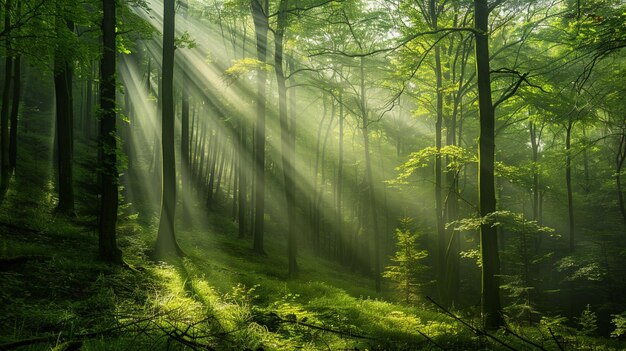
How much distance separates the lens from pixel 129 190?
2411 centimetres

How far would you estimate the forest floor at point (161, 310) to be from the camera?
3.32 metres

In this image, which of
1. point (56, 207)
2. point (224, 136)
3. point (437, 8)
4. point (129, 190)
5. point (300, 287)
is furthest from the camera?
point (224, 136)

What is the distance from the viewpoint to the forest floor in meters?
3.32

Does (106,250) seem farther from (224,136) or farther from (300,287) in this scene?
(224,136)

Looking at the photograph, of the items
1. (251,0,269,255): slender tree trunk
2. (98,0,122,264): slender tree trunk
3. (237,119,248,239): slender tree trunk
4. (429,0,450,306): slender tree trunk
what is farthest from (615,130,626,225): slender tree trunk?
(237,119,248,239): slender tree trunk

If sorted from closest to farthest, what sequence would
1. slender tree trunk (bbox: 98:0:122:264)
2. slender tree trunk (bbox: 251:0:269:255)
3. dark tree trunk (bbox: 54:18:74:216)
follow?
slender tree trunk (bbox: 98:0:122:264) < dark tree trunk (bbox: 54:18:74:216) < slender tree trunk (bbox: 251:0:269:255)

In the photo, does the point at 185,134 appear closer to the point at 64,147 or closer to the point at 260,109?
the point at 260,109

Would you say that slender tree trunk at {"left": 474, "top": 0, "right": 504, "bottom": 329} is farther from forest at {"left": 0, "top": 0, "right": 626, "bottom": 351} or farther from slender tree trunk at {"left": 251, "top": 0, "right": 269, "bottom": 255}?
slender tree trunk at {"left": 251, "top": 0, "right": 269, "bottom": 255}

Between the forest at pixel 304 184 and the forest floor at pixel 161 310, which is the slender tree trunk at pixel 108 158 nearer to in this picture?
the forest at pixel 304 184

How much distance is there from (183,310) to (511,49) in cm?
1544

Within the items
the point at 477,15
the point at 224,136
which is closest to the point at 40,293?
the point at 477,15

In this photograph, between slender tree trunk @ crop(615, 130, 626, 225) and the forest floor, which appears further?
slender tree trunk @ crop(615, 130, 626, 225)

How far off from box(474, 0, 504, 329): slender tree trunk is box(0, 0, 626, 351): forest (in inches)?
1.5

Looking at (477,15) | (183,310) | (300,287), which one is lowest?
(300,287)
